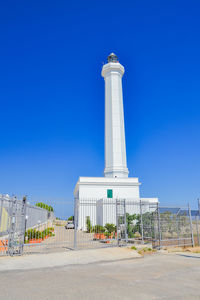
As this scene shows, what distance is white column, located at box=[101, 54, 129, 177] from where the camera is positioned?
31125mm

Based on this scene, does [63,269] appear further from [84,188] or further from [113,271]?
[84,188]

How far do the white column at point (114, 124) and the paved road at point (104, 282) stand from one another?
22662 mm

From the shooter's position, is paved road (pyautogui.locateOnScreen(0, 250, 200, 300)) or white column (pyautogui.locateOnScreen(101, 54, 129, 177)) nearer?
paved road (pyautogui.locateOnScreen(0, 250, 200, 300))

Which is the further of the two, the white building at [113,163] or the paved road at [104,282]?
the white building at [113,163]

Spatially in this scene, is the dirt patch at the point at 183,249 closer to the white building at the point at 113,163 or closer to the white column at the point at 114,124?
the white building at the point at 113,163

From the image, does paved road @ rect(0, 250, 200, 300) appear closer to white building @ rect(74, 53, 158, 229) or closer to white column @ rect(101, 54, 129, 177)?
white building @ rect(74, 53, 158, 229)

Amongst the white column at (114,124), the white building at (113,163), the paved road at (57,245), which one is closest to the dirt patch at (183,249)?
the paved road at (57,245)

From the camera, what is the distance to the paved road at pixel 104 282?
516cm

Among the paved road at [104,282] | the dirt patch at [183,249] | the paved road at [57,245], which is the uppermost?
the paved road at [104,282]

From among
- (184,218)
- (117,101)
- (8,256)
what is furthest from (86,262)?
(117,101)

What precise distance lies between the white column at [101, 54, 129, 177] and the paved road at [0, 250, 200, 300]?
22.7 m

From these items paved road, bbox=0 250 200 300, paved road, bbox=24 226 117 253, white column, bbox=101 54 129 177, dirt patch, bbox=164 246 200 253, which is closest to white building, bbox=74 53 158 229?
white column, bbox=101 54 129 177

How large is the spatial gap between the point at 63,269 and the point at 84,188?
72.1 feet

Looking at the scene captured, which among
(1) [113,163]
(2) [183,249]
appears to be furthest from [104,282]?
(1) [113,163]
